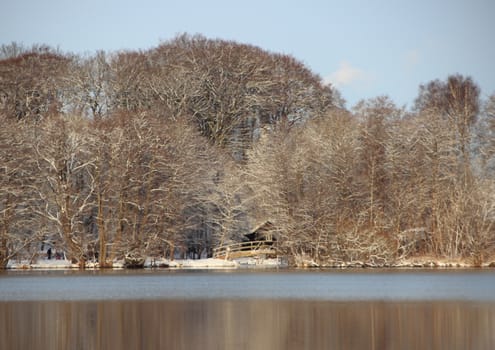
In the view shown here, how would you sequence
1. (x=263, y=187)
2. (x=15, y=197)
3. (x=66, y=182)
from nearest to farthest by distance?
(x=15, y=197) → (x=66, y=182) → (x=263, y=187)

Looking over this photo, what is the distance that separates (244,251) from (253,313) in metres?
35.7

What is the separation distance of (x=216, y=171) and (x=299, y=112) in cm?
1400

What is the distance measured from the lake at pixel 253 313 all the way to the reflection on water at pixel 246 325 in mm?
27


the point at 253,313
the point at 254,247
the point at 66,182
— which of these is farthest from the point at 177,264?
the point at 253,313

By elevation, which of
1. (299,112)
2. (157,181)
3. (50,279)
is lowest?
(50,279)

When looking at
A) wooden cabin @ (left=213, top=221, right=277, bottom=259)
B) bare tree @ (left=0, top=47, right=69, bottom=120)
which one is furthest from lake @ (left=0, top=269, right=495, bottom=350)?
bare tree @ (left=0, top=47, right=69, bottom=120)

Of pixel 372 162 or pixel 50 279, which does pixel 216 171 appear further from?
pixel 50 279

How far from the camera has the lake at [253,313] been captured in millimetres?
22469

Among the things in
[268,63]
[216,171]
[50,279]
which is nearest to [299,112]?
[268,63]

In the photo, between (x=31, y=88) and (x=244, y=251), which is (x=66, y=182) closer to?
(x=244, y=251)

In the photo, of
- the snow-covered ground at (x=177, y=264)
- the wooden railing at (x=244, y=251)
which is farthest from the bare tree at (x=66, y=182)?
the wooden railing at (x=244, y=251)

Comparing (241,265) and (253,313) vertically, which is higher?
(253,313)

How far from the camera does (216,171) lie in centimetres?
6662

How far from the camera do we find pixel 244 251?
64.6 metres
